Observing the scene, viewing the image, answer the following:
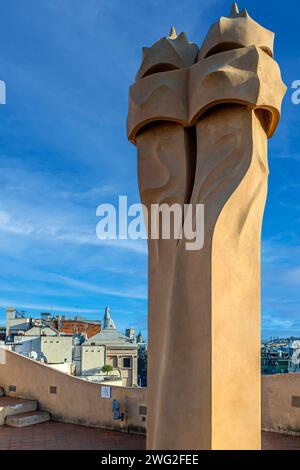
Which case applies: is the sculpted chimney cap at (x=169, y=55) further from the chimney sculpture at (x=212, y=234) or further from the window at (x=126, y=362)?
the window at (x=126, y=362)

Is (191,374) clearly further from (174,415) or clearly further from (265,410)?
(265,410)

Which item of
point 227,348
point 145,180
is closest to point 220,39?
point 145,180

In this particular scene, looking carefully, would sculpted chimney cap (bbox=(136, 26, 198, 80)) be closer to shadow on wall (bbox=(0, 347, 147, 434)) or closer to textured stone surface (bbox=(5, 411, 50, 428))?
shadow on wall (bbox=(0, 347, 147, 434))

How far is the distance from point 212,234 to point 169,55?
109 inches

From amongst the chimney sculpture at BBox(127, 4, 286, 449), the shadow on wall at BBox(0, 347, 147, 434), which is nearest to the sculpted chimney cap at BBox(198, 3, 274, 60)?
the chimney sculpture at BBox(127, 4, 286, 449)

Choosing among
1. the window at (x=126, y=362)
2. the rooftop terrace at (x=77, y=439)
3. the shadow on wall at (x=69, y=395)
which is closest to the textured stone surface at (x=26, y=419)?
the rooftop terrace at (x=77, y=439)

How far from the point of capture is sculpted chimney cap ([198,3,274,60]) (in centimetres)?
650

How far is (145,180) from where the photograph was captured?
23.6 feet

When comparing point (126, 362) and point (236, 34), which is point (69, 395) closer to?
point (236, 34)

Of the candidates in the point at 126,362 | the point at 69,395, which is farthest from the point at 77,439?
the point at 126,362

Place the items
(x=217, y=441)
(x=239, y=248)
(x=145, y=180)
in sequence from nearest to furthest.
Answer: (x=217, y=441)
(x=239, y=248)
(x=145, y=180)

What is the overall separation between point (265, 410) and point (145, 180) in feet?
19.7

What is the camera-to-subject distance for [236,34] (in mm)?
6504

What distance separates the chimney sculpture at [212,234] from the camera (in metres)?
6.07
